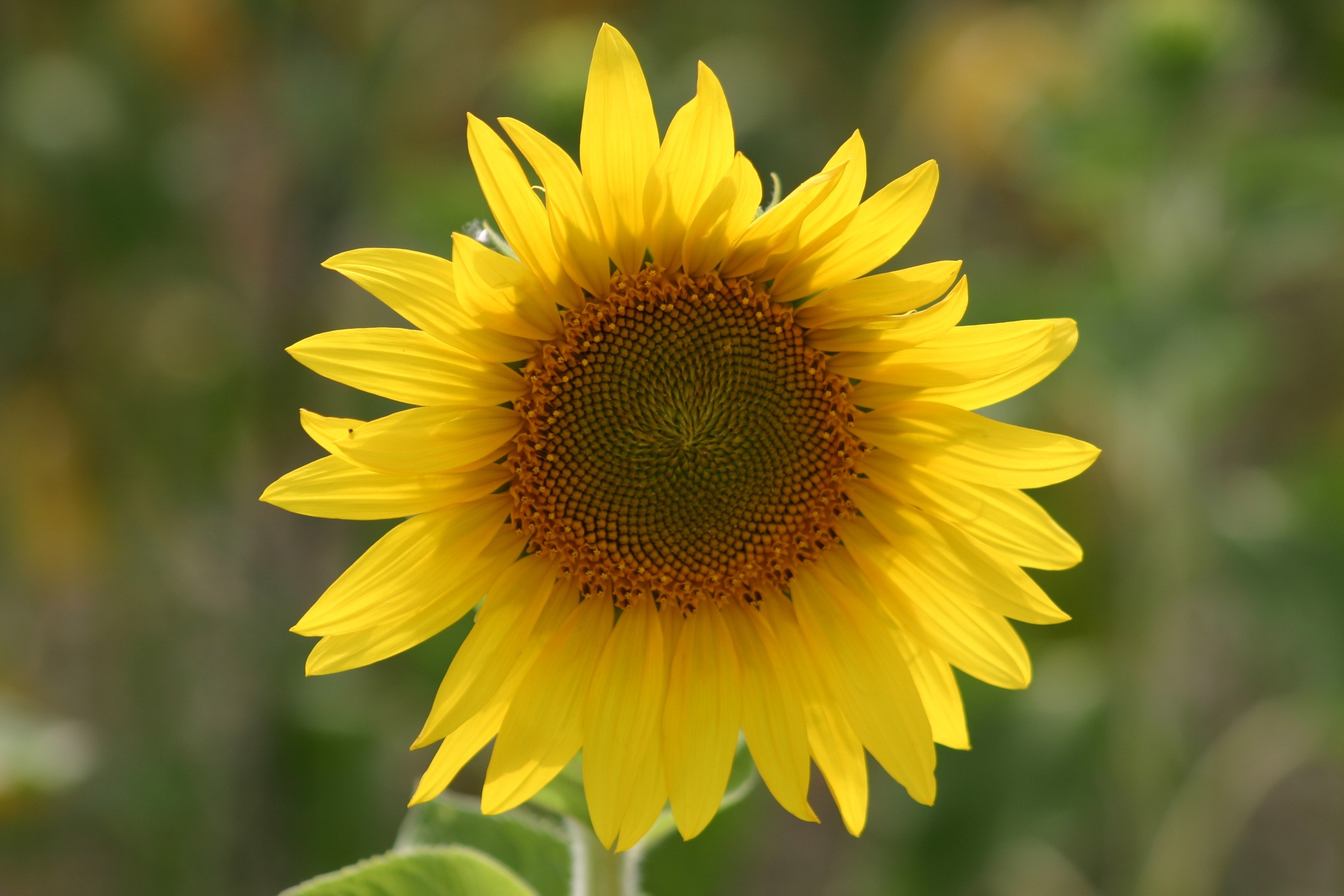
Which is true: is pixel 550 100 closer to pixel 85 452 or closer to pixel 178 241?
pixel 178 241

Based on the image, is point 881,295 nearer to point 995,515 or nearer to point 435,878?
point 995,515

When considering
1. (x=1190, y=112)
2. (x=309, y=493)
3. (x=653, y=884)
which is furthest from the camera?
(x=1190, y=112)

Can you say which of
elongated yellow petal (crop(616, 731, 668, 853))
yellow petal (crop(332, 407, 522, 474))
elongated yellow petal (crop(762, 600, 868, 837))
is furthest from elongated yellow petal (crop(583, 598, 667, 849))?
yellow petal (crop(332, 407, 522, 474))

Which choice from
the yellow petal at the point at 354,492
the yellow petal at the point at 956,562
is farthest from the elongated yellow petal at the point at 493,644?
the yellow petal at the point at 956,562

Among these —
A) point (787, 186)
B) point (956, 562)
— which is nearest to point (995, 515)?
point (956, 562)

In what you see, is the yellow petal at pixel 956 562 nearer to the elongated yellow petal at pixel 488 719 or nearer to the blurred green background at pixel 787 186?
the elongated yellow petal at pixel 488 719

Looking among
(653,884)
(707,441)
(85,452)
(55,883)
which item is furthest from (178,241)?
(707,441)

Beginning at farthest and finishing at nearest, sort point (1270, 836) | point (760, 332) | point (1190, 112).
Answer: point (1270, 836) → point (1190, 112) → point (760, 332)
